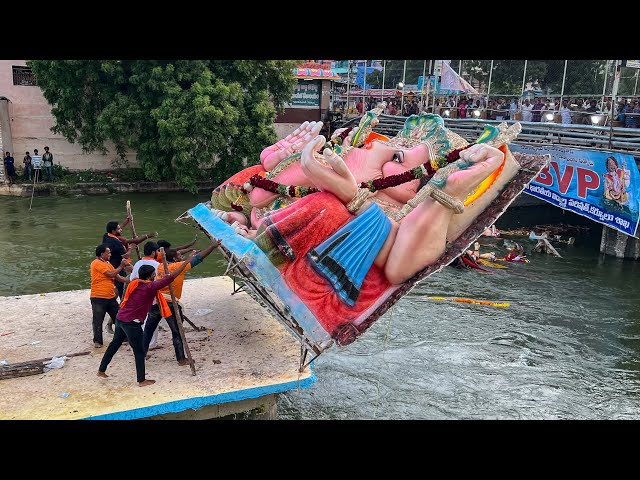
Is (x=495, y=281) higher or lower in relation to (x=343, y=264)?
lower

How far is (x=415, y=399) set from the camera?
7789 millimetres

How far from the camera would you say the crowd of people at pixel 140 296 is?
6098 millimetres

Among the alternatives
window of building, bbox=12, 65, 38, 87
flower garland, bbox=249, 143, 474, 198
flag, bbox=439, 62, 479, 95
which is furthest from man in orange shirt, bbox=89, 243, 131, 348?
window of building, bbox=12, 65, 38, 87

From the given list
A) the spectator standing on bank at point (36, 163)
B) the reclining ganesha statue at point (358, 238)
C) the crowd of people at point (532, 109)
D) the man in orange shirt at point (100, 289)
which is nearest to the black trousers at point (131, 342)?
the man in orange shirt at point (100, 289)

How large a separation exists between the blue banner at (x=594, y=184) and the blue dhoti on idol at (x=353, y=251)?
1048 centimetres

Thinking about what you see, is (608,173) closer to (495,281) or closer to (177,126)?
(495,281)

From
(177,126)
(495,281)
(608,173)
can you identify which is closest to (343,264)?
(495,281)

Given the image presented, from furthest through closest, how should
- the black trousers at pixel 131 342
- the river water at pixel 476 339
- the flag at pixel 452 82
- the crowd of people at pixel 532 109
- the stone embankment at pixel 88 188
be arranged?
the stone embankment at pixel 88 188, the flag at pixel 452 82, the crowd of people at pixel 532 109, the river water at pixel 476 339, the black trousers at pixel 131 342

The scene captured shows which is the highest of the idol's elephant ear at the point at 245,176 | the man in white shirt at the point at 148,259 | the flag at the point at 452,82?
the flag at the point at 452,82

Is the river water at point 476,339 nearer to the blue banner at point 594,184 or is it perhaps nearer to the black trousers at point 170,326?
the blue banner at point 594,184

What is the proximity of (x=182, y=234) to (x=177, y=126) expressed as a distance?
399 centimetres

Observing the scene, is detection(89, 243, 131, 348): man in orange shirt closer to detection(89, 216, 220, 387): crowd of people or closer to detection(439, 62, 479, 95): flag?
detection(89, 216, 220, 387): crowd of people

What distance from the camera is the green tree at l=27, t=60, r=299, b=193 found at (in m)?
18.7

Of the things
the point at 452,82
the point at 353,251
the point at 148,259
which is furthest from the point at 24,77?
the point at 353,251
